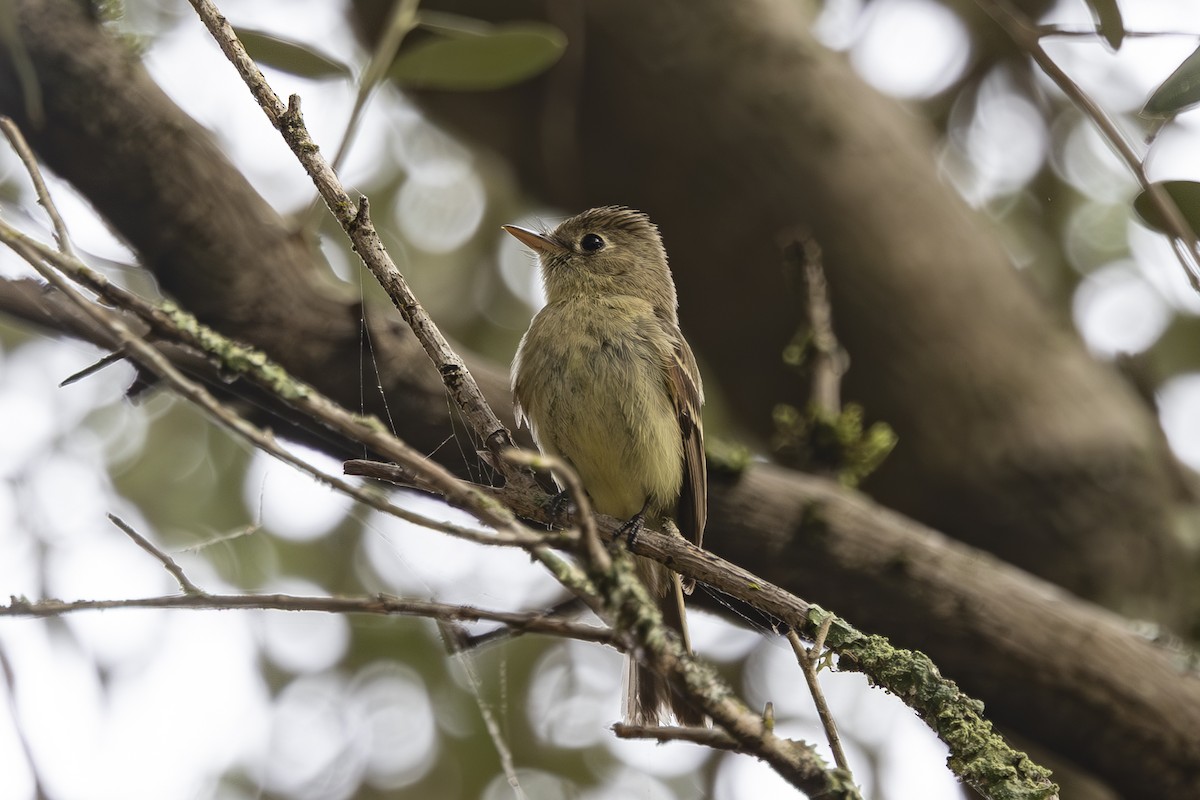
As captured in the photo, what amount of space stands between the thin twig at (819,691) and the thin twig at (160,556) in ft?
2.97

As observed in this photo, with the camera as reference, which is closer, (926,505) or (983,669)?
(983,669)

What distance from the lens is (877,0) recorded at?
231 inches

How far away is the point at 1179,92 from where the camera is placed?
246 centimetres

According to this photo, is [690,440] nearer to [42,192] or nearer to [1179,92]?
[1179,92]

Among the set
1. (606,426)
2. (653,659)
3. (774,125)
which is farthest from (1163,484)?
(653,659)

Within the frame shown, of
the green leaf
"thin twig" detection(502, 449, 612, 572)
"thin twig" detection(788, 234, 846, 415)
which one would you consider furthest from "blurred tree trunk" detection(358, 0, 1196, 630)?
"thin twig" detection(502, 449, 612, 572)

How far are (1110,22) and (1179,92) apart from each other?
265 millimetres

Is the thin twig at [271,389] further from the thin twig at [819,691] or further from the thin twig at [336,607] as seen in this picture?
the thin twig at [819,691]

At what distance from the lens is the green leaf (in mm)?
3441

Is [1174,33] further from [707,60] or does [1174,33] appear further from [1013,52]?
[1013,52]

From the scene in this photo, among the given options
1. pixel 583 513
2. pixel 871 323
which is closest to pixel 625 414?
pixel 871 323

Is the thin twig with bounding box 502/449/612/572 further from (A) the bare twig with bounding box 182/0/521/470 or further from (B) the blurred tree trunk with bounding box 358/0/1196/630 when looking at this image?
(B) the blurred tree trunk with bounding box 358/0/1196/630

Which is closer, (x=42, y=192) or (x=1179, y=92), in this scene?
(x=42, y=192)

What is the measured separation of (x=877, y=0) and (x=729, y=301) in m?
2.03
